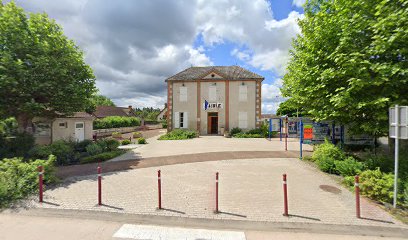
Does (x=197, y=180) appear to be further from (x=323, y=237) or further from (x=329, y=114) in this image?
(x=329, y=114)

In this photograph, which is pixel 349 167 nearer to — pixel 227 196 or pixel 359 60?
pixel 359 60

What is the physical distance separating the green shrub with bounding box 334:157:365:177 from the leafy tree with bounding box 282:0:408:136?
4.47 feet

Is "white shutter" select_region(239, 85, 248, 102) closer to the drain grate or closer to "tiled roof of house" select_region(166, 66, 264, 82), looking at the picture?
"tiled roof of house" select_region(166, 66, 264, 82)

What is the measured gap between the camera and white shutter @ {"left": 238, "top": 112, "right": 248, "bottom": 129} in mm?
22000

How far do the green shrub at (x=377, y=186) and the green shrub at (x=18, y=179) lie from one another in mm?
9455

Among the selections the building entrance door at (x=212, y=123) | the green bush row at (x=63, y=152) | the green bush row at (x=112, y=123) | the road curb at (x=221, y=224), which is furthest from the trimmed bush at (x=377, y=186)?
the green bush row at (x=112, y=123)

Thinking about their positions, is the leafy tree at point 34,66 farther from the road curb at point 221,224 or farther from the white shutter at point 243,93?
the white shutter at point 243,93

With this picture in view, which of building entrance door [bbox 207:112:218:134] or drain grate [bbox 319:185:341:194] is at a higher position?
building entrance door [bbox 207:112:218:134]

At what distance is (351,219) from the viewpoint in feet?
13.5

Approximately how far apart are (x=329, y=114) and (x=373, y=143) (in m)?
5.47

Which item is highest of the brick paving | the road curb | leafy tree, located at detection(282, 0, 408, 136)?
leafy tree, located at detection(282, 0, 408, 136)

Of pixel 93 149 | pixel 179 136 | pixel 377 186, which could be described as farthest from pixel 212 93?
pixel 377 186

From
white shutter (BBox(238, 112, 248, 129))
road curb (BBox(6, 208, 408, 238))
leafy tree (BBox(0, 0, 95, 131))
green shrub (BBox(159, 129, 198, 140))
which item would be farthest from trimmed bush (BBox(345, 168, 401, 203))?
white shutter (BBox(238, 112, 248, 129))

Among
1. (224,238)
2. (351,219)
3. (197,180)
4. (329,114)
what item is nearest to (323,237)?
(351,219)
